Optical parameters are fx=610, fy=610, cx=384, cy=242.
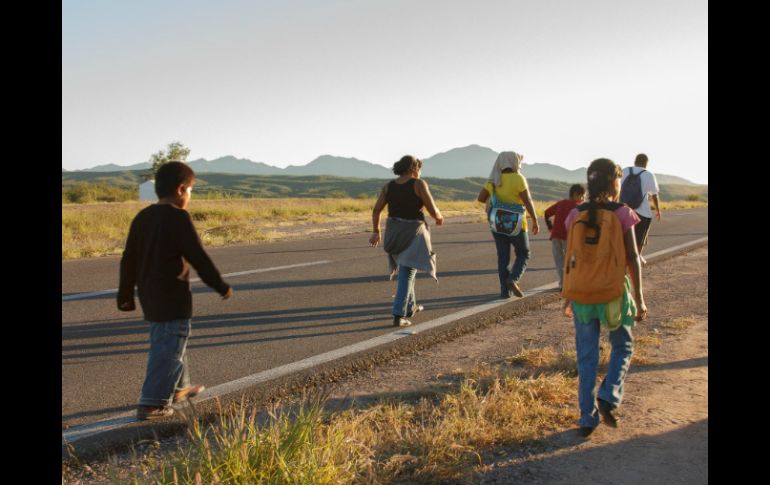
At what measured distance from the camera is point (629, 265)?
394cm

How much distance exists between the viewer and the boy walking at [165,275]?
400 centimetres

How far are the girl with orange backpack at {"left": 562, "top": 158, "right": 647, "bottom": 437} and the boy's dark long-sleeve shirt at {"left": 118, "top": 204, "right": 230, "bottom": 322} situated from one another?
2328mm

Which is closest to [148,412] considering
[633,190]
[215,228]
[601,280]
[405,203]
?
[601,280]

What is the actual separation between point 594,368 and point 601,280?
22.9 inches

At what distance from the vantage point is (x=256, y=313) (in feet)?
24.4

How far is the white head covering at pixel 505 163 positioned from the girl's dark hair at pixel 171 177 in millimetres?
4691

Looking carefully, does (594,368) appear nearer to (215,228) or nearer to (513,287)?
(513,287)

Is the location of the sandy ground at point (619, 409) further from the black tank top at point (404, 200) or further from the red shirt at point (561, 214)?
the black tank top at point (404, 200)

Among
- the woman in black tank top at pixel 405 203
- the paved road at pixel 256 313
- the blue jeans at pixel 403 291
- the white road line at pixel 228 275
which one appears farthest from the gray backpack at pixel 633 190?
the white road line at pixel 228 275

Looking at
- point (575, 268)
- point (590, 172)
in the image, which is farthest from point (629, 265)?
point (590, 172)

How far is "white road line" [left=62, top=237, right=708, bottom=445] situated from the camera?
3.93 metres

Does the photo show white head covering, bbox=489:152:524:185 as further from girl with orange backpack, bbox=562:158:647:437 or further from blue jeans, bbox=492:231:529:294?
girl with orange backpack, bbox=562:158:647:437
